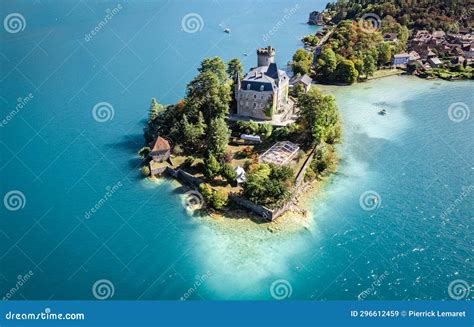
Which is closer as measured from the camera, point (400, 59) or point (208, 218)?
point (208, 218)

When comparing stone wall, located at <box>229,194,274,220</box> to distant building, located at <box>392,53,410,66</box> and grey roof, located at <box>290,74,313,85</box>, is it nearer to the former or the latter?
grey roof, located at <box>290,74,313,85</box>

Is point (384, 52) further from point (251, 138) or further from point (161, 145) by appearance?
point (161, 145)

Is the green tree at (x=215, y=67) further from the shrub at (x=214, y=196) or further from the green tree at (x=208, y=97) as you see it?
the shrub at (x=214, y=196)

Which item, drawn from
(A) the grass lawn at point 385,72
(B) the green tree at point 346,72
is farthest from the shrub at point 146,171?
(A) the grass lawn at point 385,72

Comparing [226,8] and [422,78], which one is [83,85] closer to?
[422,78]

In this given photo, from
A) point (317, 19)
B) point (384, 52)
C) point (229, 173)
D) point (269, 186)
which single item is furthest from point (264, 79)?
point (317, 19)

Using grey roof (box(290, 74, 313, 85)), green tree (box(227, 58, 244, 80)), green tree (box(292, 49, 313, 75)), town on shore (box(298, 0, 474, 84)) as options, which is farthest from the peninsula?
town on shore (box(298, 0, 474, 84))
